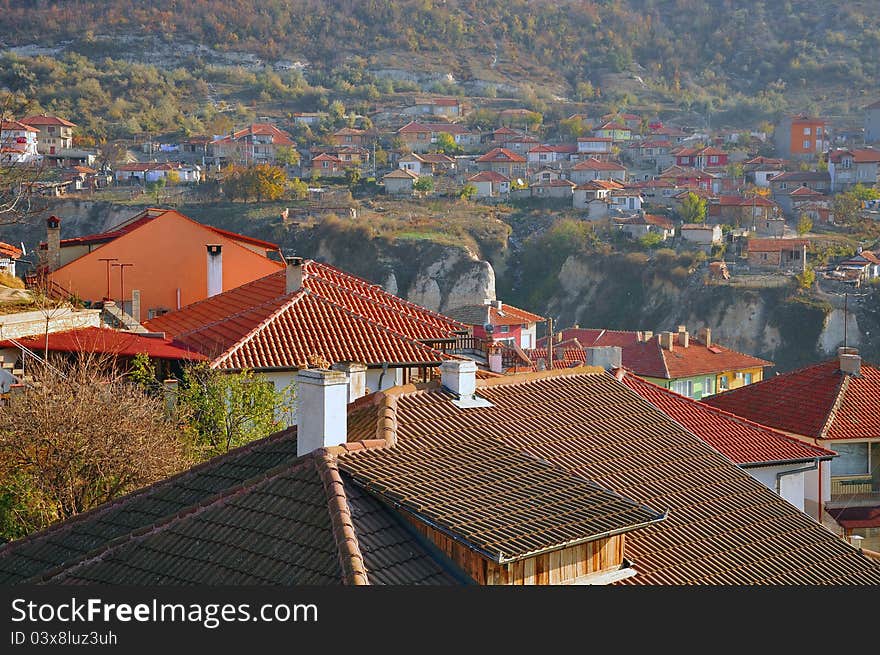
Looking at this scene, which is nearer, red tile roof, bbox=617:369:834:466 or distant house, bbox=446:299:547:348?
red tile roof, bbox=617:369:834:466

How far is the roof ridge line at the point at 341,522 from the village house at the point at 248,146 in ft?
302

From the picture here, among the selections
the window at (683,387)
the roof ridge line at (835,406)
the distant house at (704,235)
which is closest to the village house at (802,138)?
the distant house at (704,235)

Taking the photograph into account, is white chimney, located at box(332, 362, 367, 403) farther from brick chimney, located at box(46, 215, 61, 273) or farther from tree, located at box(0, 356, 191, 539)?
brick chimney, located at box(46, 215, 61, 273)

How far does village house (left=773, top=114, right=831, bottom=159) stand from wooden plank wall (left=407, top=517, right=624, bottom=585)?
3895 inches

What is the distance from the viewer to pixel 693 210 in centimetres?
8138

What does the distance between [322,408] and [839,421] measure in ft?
44.8

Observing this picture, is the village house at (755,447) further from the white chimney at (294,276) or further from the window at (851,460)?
the white chimney at (294,276)

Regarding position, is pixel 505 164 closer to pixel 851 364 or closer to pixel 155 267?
pixel 155 267

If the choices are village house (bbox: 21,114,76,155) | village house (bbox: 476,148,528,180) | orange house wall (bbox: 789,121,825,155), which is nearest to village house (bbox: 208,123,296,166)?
village house (bbox: 21,114,76,155)

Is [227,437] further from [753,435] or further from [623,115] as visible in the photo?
[623,115]

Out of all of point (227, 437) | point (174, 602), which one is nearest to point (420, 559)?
point (174, 602)

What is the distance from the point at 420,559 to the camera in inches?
331

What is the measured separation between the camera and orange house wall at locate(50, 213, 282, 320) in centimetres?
2689

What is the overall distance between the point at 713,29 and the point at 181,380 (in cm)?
14399
